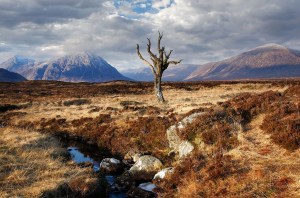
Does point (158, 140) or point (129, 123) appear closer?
point (158, 140)

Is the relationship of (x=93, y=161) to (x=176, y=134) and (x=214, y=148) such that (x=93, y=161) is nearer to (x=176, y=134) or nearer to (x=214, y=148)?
(x=176, y=134)

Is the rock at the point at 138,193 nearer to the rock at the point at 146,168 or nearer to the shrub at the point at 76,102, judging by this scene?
the rock at the point at 146,168

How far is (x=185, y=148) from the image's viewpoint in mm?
16938

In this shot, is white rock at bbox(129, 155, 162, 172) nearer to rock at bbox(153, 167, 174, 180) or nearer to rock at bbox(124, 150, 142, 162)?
rock at bbox(153, 167, 174, 180)

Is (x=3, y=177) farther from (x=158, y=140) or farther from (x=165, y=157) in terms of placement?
(x=158, y=140)

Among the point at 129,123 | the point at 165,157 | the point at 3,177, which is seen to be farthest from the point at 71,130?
the point at 3,177

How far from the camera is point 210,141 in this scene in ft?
52.7

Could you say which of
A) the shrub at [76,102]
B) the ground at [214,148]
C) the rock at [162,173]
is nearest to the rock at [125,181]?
the rock at [162,173]

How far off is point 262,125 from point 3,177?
44.5ft

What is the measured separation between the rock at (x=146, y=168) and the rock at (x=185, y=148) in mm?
1397

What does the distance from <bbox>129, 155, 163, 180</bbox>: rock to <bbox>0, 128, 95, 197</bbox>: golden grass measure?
8.76 ft

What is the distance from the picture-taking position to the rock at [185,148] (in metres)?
16.5

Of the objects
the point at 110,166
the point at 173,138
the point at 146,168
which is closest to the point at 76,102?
the point at 110,166

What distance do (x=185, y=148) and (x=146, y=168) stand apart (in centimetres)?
255
